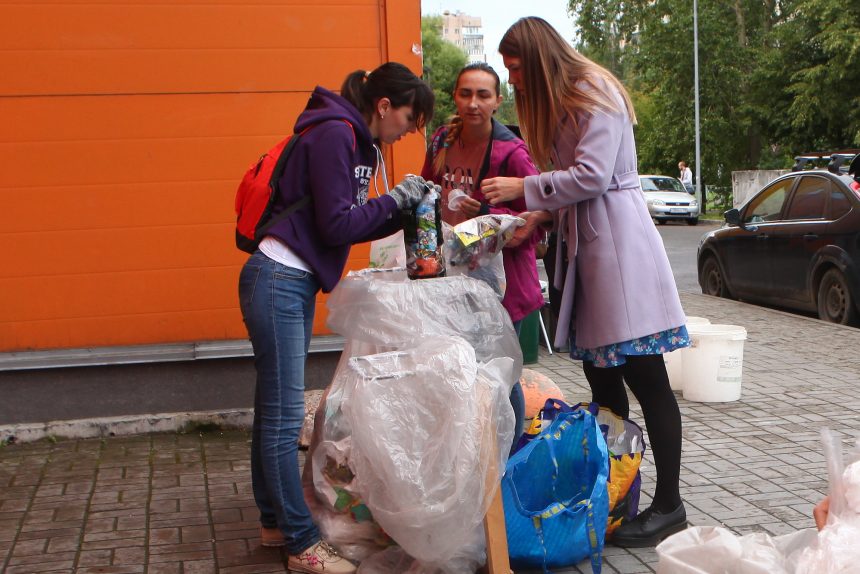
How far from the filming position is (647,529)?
3822 mm

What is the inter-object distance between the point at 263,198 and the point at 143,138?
228 cm

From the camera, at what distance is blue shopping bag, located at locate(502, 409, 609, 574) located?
11.5 ft

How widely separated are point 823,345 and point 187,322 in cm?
529

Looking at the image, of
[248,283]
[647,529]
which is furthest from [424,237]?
[647,529]

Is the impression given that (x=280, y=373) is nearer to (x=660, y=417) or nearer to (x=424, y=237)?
(x=424, y=237)

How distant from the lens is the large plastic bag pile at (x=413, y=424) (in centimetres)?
326

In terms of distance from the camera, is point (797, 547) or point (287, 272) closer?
point (797, 547)

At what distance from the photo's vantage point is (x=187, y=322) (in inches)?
222

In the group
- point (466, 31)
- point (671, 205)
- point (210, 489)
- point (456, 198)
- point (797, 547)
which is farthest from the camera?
point (466, 31)

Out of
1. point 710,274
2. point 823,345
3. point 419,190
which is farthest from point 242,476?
point 710,274

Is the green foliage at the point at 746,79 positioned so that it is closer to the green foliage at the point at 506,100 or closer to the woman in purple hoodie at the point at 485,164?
the green foliage at the point at 506,100

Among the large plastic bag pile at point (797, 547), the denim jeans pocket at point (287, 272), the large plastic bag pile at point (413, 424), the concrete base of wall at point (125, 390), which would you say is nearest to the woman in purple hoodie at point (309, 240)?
the denim jeans pocket at point (287, 272)

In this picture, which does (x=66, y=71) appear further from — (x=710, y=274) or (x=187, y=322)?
(x=710, y=274)

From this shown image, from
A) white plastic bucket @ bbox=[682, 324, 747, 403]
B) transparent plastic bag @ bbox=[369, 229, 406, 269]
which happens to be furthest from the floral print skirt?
white plastic bucket @ bbox=[682, 324, 747, 403]
